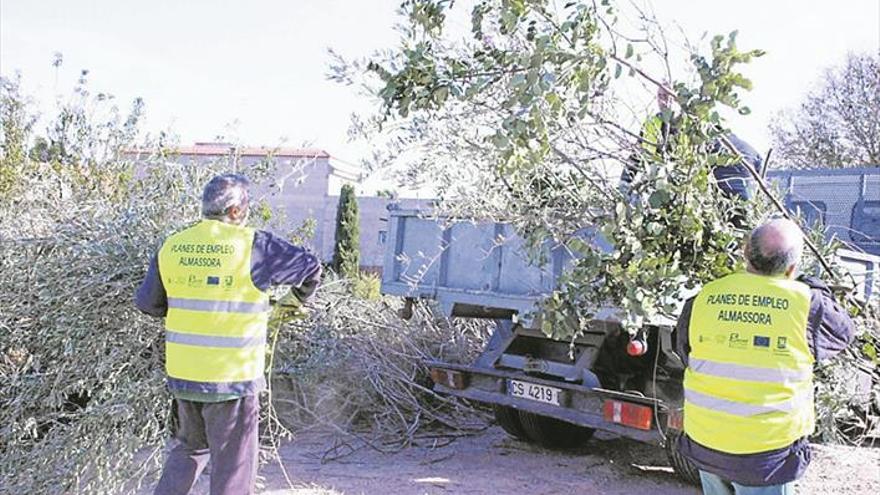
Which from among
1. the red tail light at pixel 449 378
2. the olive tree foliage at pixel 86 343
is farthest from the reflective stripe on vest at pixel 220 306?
the red tail light at pixel 449 378

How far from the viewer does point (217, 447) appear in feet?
12.1

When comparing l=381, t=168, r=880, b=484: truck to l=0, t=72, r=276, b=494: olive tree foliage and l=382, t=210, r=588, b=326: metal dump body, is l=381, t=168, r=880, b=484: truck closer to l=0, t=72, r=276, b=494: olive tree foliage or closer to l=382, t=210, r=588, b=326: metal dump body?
l=382, t=210, r=588, b=326: metal dump body

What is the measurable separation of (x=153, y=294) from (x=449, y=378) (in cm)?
268

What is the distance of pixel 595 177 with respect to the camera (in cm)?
392

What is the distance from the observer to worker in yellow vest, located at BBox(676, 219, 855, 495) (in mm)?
2904

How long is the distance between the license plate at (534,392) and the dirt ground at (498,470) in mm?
540

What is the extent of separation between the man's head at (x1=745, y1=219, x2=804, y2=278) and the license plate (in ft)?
8.31

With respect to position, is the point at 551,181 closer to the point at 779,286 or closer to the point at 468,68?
the point at 468,68

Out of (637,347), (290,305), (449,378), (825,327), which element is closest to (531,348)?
(449,378)

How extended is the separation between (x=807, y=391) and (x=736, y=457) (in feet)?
1.13

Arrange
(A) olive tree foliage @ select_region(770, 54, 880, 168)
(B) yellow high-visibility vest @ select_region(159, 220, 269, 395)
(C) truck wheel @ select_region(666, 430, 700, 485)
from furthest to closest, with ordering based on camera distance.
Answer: (A) olive tree foliage @ select_region(770, 54, 880, 168), (C) truck wheel @ select_region(666, 430, 700, 485), (B) yellow high-visibility vest @ select_region(159, 220, 269, 395)

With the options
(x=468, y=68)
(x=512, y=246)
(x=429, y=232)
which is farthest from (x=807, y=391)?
(x=429, y=232)

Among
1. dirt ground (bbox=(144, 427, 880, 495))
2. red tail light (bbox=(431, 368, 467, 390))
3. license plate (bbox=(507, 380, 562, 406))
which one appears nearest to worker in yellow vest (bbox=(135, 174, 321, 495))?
dirt ground (bbox=(144, 427, 880, 495))

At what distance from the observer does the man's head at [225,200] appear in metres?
3.82
